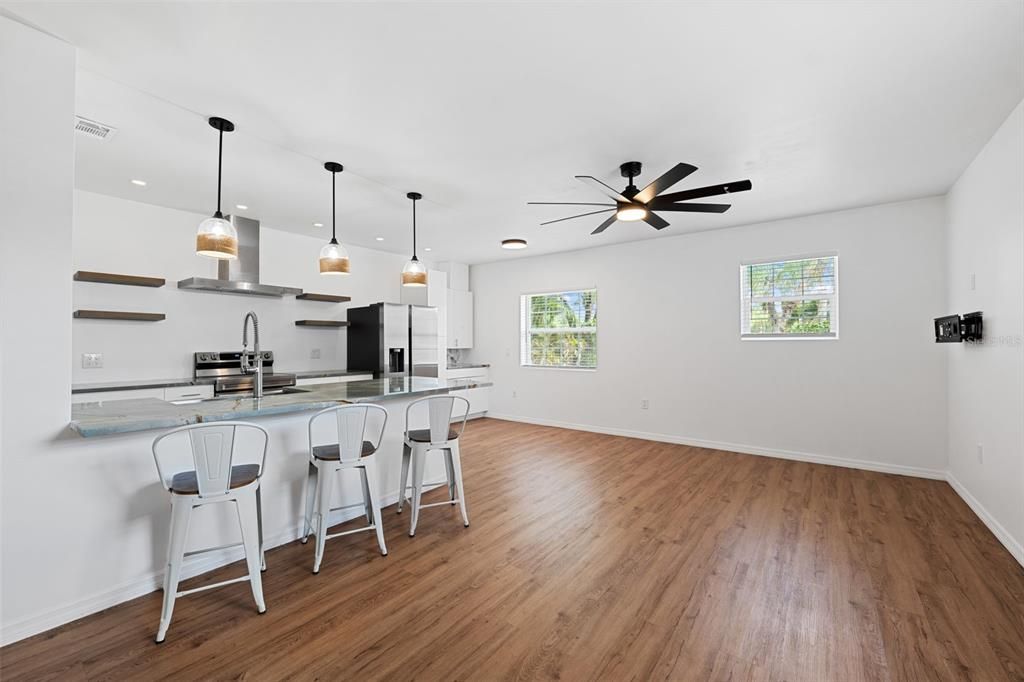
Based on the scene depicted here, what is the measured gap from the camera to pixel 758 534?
307 cm

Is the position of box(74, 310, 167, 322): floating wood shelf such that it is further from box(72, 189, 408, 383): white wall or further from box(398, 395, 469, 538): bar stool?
box(398, 395, 469, 538): bar stool

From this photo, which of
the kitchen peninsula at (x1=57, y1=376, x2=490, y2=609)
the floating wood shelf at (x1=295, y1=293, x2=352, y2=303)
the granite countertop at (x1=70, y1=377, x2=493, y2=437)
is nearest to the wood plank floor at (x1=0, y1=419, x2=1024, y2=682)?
the kitchen peninsula at (x1=57, y1=376, x2=490, y2=609)

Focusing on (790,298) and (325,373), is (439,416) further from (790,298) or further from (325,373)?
(790,298)

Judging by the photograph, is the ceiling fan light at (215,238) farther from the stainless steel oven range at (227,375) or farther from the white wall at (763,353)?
the white wall at (763,353)

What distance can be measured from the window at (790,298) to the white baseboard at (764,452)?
1.29 metres

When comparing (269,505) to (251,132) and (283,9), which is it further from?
(283,9)

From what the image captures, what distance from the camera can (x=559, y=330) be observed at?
23.1ft

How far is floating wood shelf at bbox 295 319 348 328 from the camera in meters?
5.63

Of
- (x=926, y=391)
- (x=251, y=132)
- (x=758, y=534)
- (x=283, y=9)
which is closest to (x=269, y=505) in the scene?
(x=251, y=132)

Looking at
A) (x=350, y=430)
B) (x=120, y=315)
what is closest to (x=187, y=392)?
(x=120, y=315)

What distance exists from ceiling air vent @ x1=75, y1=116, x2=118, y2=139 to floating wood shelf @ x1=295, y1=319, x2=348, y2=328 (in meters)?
2.85

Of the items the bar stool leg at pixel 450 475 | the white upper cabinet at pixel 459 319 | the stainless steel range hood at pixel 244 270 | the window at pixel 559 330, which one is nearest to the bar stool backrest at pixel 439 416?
the bar stool leg at pixel 450 475

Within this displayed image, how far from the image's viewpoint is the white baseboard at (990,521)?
8.76 ft

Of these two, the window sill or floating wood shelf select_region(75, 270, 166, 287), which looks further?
the window sill
